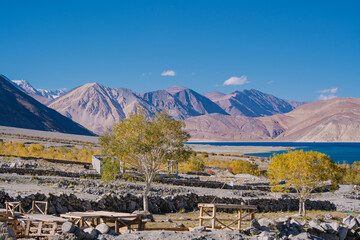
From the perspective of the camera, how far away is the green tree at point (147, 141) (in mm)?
20609

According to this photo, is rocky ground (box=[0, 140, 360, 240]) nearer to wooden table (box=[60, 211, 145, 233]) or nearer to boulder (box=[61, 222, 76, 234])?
boulder (box=[61, 222, 76, 234])

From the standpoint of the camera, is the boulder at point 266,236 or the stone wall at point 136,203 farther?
the stone wall at point 136,203

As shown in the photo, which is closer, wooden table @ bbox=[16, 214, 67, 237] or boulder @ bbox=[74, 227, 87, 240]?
boulder @ bbox=[74, 227, 87, 240]

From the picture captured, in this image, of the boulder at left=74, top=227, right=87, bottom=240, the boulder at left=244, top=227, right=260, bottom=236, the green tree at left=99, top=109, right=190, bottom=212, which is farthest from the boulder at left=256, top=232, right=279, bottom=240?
the green tree at left=99, top=109, right=190, bottom=212

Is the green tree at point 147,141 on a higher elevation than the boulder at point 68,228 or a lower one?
higher

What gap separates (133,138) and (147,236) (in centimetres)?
1067

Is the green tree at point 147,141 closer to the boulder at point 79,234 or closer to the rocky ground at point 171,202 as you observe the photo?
the rocky ground at point 171,202

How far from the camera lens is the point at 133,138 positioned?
2028 centimetres

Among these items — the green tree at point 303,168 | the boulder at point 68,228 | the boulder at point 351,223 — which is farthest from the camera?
the green tree at point 303,168

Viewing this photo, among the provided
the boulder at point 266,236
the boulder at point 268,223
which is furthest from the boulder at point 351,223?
the boulder at point 266,236

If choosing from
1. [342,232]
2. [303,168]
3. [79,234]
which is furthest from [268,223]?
[303,168]

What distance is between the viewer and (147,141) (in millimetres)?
20484

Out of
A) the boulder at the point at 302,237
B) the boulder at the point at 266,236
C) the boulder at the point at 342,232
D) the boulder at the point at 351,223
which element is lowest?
the boulder at the point at 342,232

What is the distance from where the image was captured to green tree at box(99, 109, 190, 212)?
2061 centimetres
